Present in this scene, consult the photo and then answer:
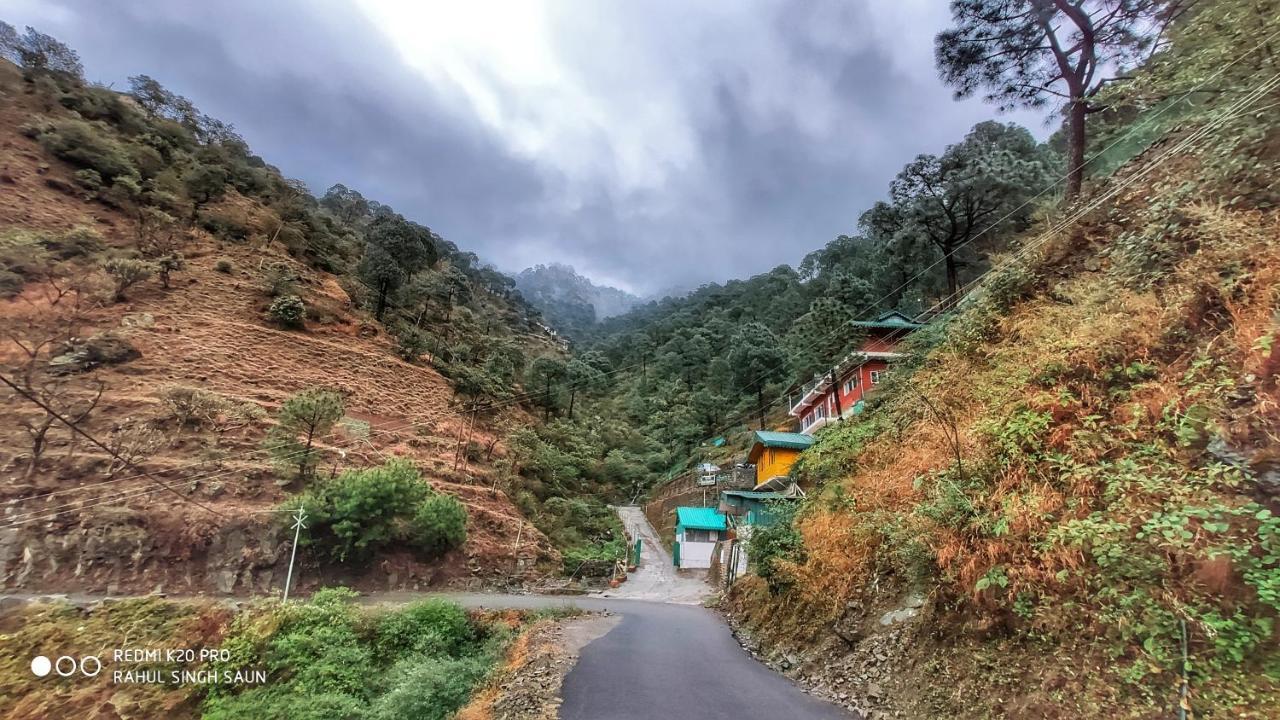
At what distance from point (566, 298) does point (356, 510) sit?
127 meters

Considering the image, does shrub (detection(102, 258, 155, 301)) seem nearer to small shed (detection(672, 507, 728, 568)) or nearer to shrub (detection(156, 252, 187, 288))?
shrub (detection(156, 252, 187, 288))

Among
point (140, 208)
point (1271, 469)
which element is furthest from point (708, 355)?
point (1271, 469)

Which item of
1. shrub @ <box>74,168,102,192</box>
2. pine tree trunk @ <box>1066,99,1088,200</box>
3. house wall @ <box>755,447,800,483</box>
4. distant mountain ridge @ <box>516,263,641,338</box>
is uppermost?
distant mountain ridge @ <box>516,263,641,338</box>

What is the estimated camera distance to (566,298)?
14225 centimetres

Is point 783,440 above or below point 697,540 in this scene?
above

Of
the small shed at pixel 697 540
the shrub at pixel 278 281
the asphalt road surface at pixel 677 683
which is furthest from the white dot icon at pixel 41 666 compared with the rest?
the shrub at pixel 278 281

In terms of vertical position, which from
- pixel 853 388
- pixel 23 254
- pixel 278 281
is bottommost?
pixel 853 388

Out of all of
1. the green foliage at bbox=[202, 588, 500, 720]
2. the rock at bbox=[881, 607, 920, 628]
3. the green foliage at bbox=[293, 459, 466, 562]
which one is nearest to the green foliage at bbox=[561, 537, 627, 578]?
the green foliage at bbox=[293, 459, 466, 562]

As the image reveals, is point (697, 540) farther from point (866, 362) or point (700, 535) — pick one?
point (866, 362)

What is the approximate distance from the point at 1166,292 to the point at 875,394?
10.3 meters

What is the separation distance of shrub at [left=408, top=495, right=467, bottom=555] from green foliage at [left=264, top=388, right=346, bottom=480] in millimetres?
5093

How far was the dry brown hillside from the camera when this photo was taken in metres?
15.4

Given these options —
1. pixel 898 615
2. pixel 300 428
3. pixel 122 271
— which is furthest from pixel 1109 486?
pixel 122 271

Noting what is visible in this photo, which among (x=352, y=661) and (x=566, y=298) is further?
(x=566, y=298)
